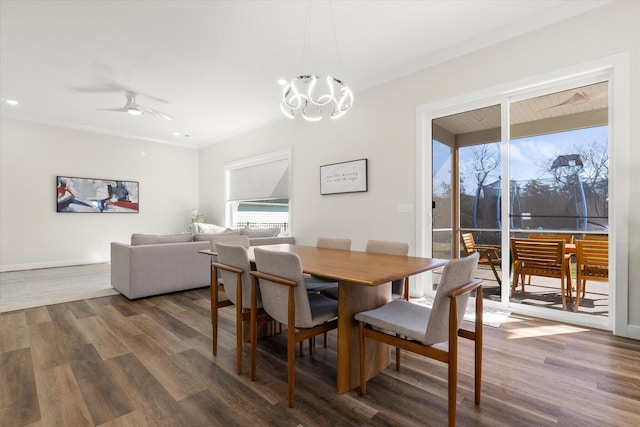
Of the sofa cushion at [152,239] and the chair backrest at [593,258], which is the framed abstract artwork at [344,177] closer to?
the sofa cushion at [152,239]

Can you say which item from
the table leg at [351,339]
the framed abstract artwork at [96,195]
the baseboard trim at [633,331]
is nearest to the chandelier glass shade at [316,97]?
the table leg at [351,339]

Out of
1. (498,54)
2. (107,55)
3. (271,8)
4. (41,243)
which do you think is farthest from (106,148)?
(498,54)

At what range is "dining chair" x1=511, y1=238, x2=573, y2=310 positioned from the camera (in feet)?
9.98

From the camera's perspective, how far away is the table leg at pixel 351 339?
1730 mm

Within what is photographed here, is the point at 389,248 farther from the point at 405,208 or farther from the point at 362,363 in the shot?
the point at 405,208

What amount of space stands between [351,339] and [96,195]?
6.63 meters

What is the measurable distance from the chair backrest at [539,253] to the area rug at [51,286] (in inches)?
191

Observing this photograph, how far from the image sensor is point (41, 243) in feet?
18.6

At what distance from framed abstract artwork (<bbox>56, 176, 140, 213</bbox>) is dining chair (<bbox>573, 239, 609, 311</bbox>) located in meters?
7.64

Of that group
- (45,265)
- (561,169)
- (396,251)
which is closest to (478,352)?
(396,251)

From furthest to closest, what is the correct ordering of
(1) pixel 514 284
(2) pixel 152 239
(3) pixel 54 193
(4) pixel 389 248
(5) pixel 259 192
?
(5) pixel 259 192
(3) pixel 54 193
(2) pixel 152 239
(1) pixel 514 284
(4) pixel 389 248

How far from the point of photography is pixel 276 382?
1.87 metres

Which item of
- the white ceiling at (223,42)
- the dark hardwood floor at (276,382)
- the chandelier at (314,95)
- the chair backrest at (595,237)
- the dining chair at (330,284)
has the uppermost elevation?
the white ceiling at (223,42)

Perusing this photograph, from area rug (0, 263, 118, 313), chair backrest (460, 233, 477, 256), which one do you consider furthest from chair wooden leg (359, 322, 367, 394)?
area rug (0, 263, 118, 313)
